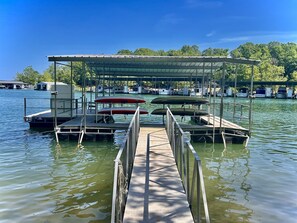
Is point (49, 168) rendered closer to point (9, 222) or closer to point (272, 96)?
point (9, 222)

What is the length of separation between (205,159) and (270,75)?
218 ft

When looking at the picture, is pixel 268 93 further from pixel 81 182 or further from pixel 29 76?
pixel 29 76

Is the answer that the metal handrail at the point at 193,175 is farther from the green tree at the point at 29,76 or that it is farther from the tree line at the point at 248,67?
the green tree at the point at 29,76

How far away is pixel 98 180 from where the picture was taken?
746 cm

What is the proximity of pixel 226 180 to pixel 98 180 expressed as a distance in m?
3.21

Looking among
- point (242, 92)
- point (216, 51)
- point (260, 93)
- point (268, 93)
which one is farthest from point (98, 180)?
point (216, 51)

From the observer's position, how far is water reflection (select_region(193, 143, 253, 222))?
577 cm

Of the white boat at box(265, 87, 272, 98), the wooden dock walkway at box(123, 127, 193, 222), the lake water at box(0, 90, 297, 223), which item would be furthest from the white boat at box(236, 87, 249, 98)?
the wooden dock walkway at box(123, 127, 193, 222)

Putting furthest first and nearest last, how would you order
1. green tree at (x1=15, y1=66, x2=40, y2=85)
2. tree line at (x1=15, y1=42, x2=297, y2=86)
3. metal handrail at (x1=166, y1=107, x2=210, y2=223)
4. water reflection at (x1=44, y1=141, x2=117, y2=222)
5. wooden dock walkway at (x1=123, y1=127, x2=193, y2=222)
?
green tree at (x1=15, y1=66, x2=40, y2=85) < tree line at (x1=15, y1=42, x2=297, y2=86) < water reflection at (x1=44, y1=141, x2=117, y2=222) < wooden dock walkway at (x1=123, y1=127, x2=193, y2=222) < metal handrail at (x1=166, y1=107, x2=210, y2=223)

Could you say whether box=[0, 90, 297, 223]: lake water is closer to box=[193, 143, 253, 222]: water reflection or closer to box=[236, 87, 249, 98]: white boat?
box=[193, 143, 253, 222]: water reflection

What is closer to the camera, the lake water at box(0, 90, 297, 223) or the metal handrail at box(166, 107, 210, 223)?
the metal handrail at box(166, 107, 210, 223)

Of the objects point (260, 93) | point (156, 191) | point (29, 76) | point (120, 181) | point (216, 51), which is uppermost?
point (216, 51)

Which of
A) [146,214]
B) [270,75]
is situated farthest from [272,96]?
[146,214]

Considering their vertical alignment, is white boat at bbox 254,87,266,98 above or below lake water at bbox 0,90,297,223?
above
